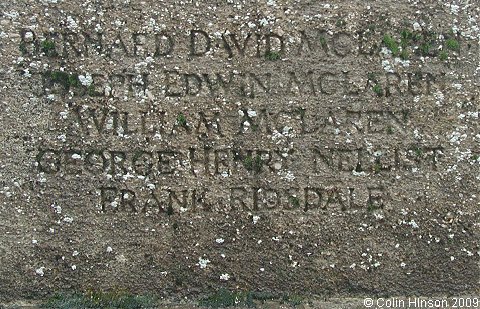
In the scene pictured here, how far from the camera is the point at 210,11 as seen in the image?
4.19 metres

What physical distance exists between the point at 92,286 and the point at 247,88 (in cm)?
162

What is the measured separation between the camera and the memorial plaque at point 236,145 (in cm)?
418

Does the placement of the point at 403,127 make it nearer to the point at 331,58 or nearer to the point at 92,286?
the point at 331,58

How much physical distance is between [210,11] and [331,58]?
83 cm

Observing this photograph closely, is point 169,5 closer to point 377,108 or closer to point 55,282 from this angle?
point 377,108

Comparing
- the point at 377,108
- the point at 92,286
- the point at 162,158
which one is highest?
the point at 377,108

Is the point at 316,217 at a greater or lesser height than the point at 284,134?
lesser

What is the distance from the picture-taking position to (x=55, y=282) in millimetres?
4223

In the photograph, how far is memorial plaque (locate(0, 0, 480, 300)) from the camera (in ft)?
13.7

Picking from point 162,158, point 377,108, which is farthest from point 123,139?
point 377,108

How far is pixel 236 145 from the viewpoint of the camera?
421cm

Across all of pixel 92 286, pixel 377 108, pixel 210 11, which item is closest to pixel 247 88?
pixel 210 11

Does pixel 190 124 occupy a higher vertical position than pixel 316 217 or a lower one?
higher

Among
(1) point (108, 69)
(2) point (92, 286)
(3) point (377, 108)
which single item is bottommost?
(2) point (92, 286)
